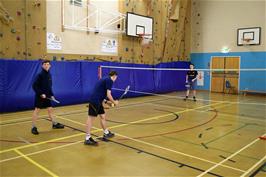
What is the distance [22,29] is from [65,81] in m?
2.65

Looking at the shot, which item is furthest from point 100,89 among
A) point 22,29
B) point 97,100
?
point 22,29

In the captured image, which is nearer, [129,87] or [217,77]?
[129,87]

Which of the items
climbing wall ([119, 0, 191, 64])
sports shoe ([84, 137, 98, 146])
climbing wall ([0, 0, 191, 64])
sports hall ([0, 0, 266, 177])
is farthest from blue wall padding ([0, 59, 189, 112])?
sports shoe ([84, 137, 98, 146])

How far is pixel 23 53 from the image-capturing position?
34.9 feet

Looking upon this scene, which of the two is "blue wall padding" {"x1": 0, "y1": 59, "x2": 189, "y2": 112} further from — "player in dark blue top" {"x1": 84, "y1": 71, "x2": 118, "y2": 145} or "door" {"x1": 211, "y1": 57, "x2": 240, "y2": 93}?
"player in dark blue top" {"x1": 84, "y1": 71, "x2": 118, "y2": 145}

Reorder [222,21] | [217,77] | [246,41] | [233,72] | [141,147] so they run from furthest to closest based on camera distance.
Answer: [217,77] < [222,21] < [233,72] < [246,41] < [141,147]

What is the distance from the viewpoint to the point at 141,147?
5840 mm

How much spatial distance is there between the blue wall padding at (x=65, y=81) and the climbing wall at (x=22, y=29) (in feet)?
2.72

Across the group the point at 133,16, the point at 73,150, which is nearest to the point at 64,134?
the point at 73,150

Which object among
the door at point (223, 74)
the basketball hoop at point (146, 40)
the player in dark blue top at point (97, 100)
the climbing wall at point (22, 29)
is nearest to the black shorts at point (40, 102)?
the player in dark blue top at point (97, 100)

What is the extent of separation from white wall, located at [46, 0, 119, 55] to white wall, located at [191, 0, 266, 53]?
294 inches

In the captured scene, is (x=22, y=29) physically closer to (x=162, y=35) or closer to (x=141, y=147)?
(x=141, y=147)

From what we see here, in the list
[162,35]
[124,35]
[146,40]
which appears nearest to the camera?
[124,35]

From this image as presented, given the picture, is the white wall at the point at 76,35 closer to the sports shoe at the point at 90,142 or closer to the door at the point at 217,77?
the sports shoe at the point at 90,142
